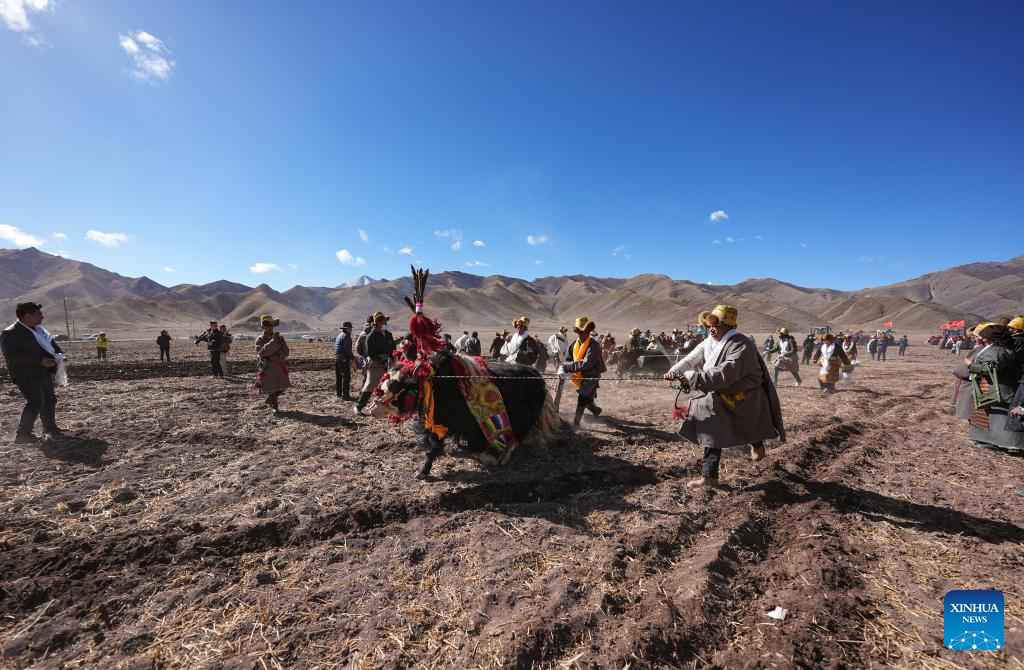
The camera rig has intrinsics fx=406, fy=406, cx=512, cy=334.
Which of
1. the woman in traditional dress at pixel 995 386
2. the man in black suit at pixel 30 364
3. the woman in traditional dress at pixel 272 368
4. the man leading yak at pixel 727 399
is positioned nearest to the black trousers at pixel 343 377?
the woman in traditional dress at pixel 272 368

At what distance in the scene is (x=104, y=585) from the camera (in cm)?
290

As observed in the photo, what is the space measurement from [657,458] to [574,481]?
1509mm

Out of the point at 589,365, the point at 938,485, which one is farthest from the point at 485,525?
the point at 938,485

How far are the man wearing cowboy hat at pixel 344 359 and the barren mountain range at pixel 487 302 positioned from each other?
69278mm

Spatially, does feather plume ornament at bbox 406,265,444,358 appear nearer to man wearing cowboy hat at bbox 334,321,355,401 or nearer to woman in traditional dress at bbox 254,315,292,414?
woman in traditional dress at bbox 254,315,292,414

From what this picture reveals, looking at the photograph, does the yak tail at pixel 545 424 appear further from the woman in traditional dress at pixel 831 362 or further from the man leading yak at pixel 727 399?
the woman in traditional dress at pixel 831 362

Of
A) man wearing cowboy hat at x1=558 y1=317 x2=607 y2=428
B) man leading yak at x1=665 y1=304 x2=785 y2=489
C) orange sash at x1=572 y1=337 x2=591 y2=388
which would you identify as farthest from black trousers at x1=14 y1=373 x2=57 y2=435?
man leading yak at x1=665 y1=304 x2=785 y2=489

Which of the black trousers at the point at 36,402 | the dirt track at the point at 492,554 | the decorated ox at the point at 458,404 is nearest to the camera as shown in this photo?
the dirt track at the point at 492,554

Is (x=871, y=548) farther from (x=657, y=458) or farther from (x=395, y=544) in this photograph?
(x=395, y=544)

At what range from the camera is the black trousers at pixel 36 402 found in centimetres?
573

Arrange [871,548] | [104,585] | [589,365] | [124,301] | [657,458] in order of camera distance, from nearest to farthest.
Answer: [104,585] → [871,548] → [657,458] → [589,365] → [124,301]

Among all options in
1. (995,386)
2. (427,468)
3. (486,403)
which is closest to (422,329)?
(486,403)

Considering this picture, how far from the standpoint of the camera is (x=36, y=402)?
5.80m

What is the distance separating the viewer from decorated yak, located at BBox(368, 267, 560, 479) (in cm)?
461
